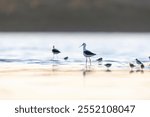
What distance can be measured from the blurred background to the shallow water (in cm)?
4

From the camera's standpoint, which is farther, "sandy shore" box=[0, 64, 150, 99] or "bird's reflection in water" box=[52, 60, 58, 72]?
"bird's reflection in water" box=[52, 60, 58, 72]

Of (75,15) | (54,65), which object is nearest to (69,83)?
(54,65)

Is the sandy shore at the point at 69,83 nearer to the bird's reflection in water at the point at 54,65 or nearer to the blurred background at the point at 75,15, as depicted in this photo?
the bird's reflection in water at the point at 54,65

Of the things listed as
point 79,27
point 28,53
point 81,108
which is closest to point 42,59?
point 28,53

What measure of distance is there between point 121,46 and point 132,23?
0.15 metres

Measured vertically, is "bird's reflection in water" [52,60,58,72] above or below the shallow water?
below

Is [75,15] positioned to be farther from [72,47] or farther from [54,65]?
[54,65]

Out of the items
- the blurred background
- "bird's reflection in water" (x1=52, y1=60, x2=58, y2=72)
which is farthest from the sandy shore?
the blurred background

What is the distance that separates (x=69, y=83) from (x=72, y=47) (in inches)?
9.7

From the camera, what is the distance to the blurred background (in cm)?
230

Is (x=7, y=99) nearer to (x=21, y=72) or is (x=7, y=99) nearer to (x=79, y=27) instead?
(x=21, y=72)

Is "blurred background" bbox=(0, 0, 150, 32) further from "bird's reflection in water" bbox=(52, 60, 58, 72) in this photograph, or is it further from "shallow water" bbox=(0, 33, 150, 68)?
"bird's reflection in water" bbox=(52, 60, 58, 72)

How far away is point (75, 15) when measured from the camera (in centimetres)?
233

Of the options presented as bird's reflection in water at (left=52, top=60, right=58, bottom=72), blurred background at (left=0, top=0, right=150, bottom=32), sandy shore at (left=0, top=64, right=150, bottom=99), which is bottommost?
sandy shore at (left=0, top=64, right=150, bottom=99)
